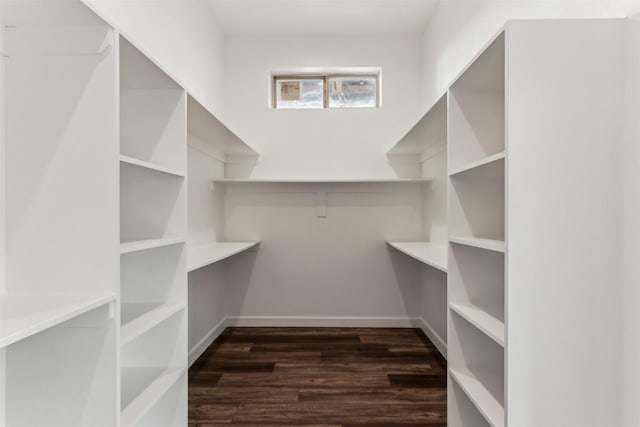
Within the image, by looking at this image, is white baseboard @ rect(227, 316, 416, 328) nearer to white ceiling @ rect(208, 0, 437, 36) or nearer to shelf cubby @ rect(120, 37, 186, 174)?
shelf cubby @ rect(120, 37, 186, 174)

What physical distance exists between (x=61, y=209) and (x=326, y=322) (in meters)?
2.77

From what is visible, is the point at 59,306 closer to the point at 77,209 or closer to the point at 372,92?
the point at 77,209

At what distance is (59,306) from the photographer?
3.32 ft

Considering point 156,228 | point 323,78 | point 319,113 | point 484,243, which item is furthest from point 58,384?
point 323,78

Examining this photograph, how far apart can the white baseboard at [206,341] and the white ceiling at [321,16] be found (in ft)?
8.77

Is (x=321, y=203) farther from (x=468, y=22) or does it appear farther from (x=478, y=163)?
(x=478, y=163)

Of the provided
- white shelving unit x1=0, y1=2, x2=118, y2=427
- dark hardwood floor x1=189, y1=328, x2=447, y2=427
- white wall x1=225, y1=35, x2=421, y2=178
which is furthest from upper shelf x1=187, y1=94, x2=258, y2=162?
dark hardwood floor x1=189, y1=328, x2=447, y2=427

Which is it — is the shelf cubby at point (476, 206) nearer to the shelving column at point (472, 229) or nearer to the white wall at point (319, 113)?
the shelving column at point (472, 229)

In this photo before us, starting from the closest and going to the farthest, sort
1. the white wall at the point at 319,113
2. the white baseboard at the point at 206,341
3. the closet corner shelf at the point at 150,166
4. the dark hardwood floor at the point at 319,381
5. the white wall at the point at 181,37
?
the closet corner shelf at the point at 150,166 → the white wall at the point at 181,37 → the dark hardwood floor at the point at 319,381 → the white baseboard at the point at 206,341 → the white wall at the point at 319,113

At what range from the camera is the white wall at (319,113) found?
3.54 metres

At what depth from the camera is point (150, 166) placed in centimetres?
137

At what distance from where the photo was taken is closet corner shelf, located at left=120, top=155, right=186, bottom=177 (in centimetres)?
122

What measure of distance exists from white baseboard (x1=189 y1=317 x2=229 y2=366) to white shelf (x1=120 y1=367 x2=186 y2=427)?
100cm

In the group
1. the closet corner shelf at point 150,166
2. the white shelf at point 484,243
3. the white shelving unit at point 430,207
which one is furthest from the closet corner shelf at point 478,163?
the closet corner shelf at point 150,166
